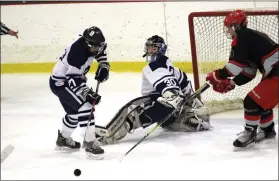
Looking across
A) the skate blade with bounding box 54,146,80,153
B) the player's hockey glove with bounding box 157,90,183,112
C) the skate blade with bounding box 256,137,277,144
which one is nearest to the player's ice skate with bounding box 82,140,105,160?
the skate blade with bounding box 54,146,80,153

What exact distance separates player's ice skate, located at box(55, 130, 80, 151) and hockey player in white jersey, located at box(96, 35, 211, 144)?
139 mm

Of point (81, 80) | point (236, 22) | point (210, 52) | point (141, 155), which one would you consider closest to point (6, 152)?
point (81, 80)

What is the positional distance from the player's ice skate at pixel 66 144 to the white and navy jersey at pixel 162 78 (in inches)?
19.3

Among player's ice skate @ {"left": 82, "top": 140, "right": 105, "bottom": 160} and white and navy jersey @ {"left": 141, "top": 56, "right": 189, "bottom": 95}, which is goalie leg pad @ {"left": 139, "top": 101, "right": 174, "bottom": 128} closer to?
white and navy jersey @ {"left": 141, "top": 56, "right": 189, "bottom": 95}

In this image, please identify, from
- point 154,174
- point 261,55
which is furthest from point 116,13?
point 154,174

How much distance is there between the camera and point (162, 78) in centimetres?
293

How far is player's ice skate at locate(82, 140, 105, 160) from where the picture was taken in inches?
107

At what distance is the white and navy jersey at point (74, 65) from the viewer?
2.72 m

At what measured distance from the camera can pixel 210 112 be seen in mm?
3385

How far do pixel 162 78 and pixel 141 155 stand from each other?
0.42 meters

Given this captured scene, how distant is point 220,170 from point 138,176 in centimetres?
34

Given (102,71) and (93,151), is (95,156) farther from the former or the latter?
(102,71)

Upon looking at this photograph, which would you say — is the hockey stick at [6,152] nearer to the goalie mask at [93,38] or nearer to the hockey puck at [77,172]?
the hockey puck at [77,172]

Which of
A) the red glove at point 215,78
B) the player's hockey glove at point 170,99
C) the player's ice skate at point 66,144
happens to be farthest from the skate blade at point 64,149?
the red glove at point 215,78
